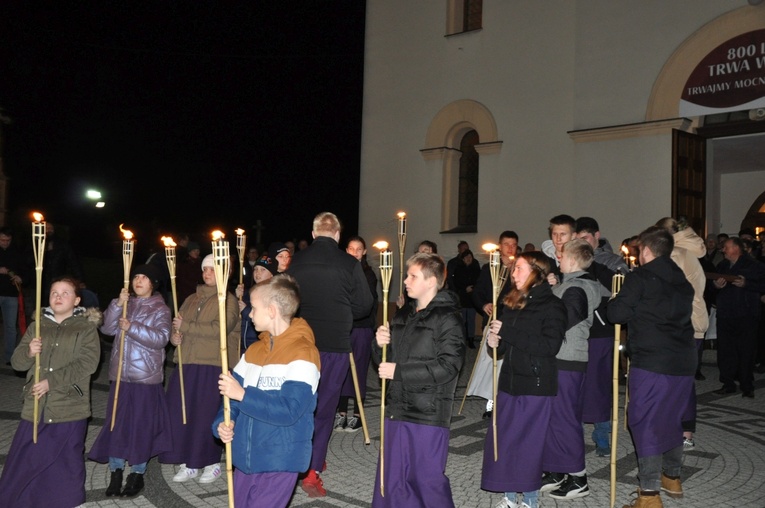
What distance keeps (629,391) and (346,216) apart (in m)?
49.9

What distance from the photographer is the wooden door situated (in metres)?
14.7

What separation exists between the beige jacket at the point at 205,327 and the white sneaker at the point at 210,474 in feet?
2.66

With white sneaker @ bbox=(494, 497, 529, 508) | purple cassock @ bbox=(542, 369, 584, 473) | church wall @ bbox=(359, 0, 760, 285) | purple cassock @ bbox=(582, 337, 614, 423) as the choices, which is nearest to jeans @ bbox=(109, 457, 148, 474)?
white sneaker @ bbox=(494, 497, 529, 508)

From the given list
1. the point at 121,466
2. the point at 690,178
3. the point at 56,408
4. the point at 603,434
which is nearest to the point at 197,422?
the point at 121,466

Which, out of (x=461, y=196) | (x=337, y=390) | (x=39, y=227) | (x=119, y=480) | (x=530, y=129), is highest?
(x=530, y=129)

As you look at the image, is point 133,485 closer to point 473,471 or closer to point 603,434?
point 473,471

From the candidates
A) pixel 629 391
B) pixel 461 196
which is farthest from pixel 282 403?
pixel 461 196

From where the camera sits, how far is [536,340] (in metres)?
5.48

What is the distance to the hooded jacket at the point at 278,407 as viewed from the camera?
394cm

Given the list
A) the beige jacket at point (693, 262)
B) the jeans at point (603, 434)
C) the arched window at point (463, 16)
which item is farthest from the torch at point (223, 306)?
the arched window at point (463, 16)

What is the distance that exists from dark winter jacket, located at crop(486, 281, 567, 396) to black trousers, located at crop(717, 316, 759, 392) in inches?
241

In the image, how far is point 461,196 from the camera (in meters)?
19.2

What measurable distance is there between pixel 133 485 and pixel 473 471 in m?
2.73

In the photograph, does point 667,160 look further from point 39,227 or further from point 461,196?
point 39,227
